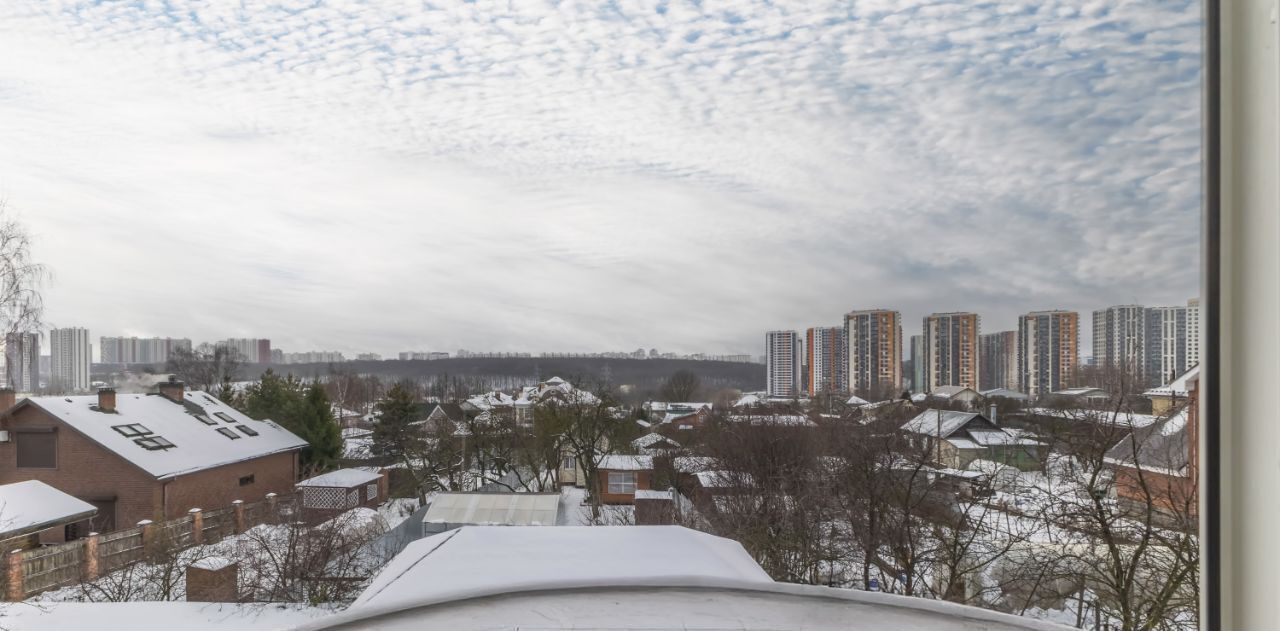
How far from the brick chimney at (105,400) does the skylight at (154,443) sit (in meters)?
0.82

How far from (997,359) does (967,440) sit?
6.35ft

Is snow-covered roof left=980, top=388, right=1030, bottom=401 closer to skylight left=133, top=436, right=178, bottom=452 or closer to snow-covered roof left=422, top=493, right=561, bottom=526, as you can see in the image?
snow-covered roof left=422, top=493, right=561, bottom=526

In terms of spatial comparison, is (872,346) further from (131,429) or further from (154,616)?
(131,429)

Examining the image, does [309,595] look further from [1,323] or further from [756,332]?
[756,332]

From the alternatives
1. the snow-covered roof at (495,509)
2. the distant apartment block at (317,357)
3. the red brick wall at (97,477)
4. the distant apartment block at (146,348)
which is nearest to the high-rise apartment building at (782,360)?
the snow-covered roof at (495,509)

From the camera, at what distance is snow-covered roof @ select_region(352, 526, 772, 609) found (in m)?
1.24

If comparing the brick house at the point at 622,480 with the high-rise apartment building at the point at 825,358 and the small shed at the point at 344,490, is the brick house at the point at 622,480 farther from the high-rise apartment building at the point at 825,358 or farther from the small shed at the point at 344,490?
the small shed at the point at 344,490

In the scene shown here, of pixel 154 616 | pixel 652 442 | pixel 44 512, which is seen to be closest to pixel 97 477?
pixel 44 512

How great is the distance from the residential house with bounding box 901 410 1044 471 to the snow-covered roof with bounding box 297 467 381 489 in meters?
7.51

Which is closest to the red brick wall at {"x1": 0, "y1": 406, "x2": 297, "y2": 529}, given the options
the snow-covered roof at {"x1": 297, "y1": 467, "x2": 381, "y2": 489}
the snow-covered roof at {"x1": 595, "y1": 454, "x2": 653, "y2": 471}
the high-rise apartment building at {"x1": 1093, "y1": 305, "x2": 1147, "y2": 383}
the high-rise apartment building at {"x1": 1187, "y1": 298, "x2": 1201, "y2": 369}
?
the snow-covered roof at {"x1": 297, "y1": 467, "x2": 381, "y2": 489}

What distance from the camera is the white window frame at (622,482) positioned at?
9.45 m

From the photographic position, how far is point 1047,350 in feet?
22.8

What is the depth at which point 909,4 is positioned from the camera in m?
3.77

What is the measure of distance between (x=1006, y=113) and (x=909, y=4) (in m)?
1.24
